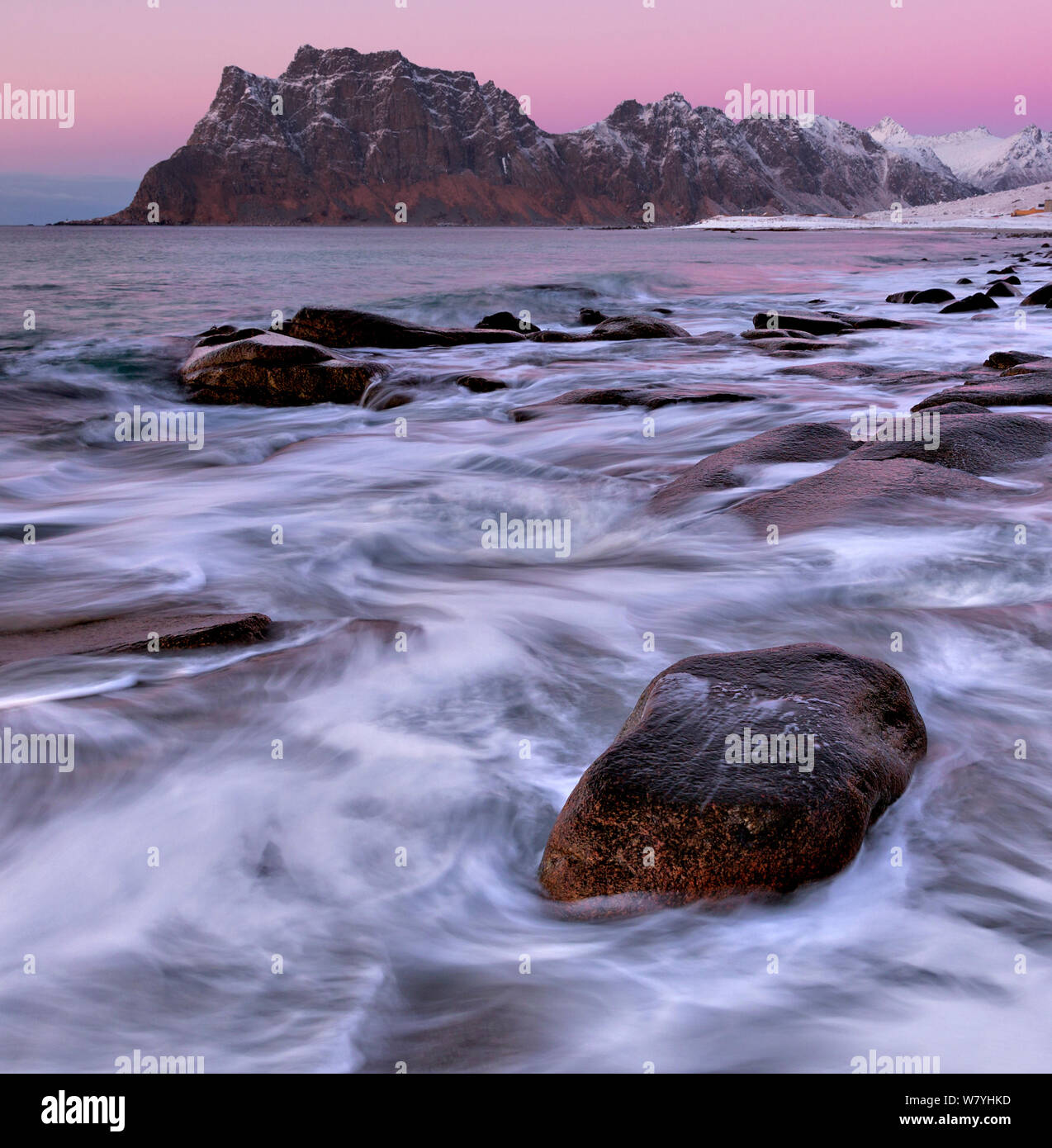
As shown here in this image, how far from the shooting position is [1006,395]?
25.4 ft

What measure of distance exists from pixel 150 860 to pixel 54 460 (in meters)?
7.07

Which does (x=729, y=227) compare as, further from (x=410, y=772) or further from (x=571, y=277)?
(x=410, y=772)

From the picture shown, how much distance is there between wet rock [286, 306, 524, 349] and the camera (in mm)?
14633

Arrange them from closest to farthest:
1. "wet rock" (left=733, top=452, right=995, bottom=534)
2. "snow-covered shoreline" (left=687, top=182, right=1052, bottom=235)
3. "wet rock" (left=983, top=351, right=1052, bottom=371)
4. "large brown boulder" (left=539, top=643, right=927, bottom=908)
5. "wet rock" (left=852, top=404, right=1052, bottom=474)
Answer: "large brown boulder" (left=539, top=643, right=927, bottom=908) → "wet rock" (left=733, top=452, right=995, bottom=534) → "wet rock" (left=852, top=404, right=1052, bottom=474) → "wet rock" (left=983, top=351, right=1052, bottom=371) → "snow-covered shoreline" (left=687, top=182, right=1052, bottom=235)

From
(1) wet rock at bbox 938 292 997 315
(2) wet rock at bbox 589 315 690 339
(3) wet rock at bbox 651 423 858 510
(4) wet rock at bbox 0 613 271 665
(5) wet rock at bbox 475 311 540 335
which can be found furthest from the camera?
(1) wet rock at bbox 938 292 997 315

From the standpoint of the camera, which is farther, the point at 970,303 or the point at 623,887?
the point at 970,303

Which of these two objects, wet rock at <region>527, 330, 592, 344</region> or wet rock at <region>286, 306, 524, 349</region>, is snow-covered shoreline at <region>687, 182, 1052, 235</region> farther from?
wet rock at <region>286, 306, 524, 349</region>

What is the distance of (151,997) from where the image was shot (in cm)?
226

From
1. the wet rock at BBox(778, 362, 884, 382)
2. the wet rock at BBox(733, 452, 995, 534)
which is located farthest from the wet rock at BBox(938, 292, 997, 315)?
the wet rock at BBox(733, 452, 995, 534)

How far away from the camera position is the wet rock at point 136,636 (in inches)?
155

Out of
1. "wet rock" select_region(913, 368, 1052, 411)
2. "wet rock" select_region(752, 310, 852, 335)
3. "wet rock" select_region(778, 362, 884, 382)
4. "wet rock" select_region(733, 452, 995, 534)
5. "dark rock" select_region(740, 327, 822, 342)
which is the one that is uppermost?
"wet rock" select_region(752, 310, 852, 335)

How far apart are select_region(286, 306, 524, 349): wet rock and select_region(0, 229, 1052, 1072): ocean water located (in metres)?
6.92

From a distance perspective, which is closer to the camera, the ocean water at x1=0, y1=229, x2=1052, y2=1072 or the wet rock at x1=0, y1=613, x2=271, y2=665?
the ocean water at x1=0, y1=229, x2=1052, y2=1072

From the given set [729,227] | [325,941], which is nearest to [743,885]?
[325,941]
